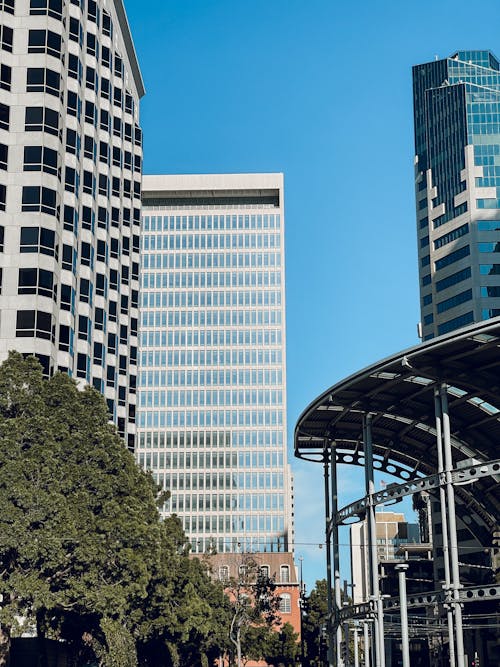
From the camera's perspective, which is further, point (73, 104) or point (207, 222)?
point (207, 222)

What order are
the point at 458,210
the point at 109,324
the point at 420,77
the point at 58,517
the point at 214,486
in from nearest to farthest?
1. the point at 58,517
2. the point at 109,324
3. the point at 458,210
4. the point at 420,77
5. the point at 214,486

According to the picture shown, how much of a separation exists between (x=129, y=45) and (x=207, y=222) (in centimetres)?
5250

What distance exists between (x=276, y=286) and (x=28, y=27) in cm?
8406

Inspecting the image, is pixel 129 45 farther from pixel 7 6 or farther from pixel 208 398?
pixel 208 398

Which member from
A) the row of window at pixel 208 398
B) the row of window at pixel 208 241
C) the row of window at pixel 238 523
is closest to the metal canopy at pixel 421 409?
the row of window at pixel 238 523

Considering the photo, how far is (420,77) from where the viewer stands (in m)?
138

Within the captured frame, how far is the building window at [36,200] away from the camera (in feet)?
233

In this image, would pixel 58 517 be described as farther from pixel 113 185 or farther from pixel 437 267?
pixel 437 267

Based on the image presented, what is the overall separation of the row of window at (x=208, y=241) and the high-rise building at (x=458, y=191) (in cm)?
3062

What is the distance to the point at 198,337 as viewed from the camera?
154 meters

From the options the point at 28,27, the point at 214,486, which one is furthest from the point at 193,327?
the point at 28,27

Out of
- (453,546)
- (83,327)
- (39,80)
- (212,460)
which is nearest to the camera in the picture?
(453,546)

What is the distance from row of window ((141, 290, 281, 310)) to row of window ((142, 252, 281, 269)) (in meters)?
4.02

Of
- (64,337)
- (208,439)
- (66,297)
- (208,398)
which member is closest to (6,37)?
(66,297)
